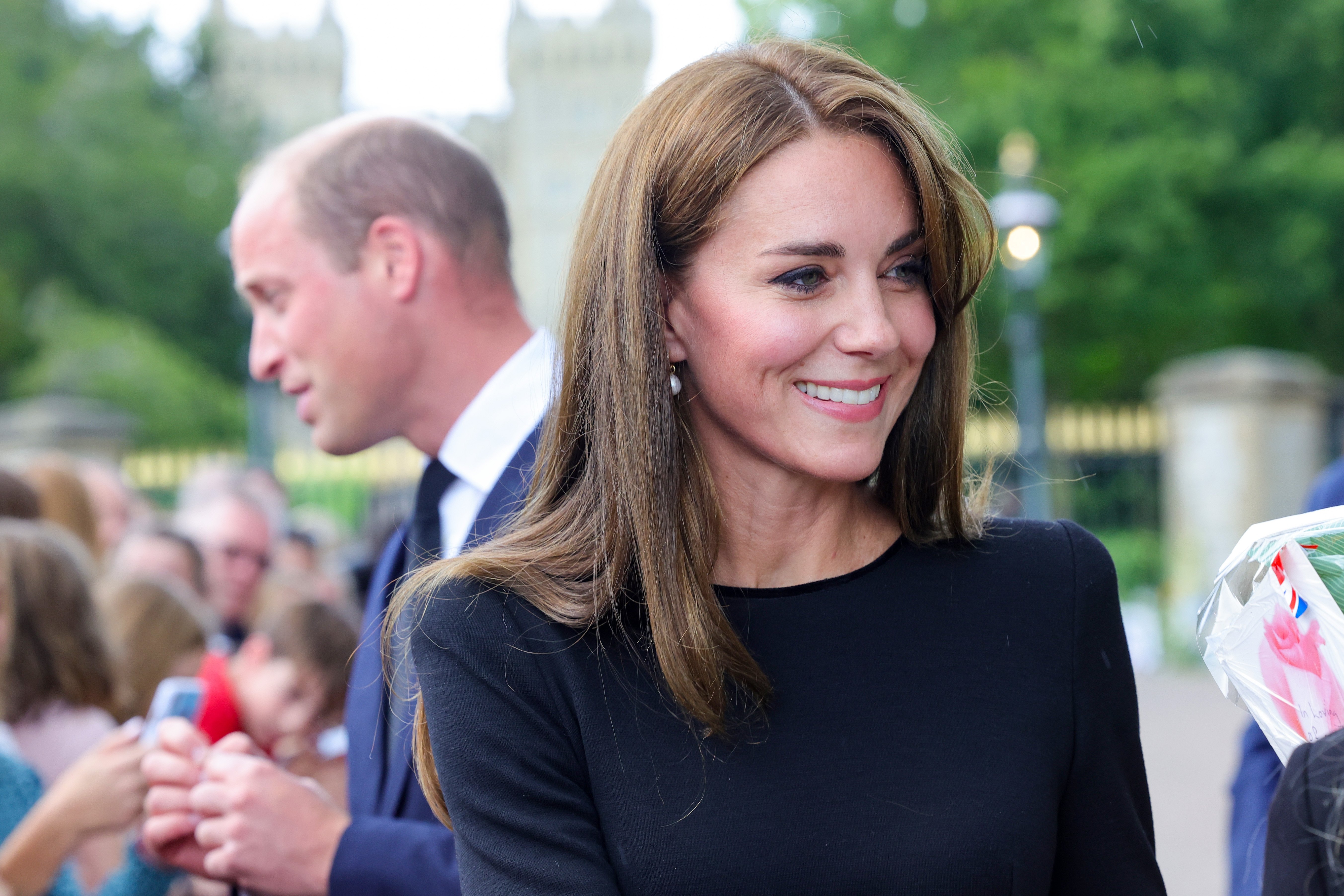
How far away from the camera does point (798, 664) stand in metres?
1.67

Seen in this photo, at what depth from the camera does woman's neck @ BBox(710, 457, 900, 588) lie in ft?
5.81

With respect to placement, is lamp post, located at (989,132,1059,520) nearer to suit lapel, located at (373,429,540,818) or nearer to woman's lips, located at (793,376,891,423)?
suit lapel, located at (373,429,540,818)

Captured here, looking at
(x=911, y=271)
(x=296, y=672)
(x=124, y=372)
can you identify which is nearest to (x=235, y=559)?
(x=296, y=672)

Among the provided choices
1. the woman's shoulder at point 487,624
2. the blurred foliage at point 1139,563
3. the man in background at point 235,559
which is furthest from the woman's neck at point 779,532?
the blurred foliage at point 1139,563

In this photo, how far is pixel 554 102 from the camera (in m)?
80.3

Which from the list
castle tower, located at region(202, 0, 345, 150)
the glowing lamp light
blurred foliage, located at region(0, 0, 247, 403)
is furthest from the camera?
Answer: castle tower, located at region(202, 0, 345, 150)

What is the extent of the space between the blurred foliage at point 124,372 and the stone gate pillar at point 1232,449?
18407 millimetres

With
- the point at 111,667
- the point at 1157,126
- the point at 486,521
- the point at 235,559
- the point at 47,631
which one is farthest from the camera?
the point at 1157,126

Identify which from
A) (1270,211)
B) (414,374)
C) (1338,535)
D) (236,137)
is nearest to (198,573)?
(414,374)

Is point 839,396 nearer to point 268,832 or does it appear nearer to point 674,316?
point 674,316

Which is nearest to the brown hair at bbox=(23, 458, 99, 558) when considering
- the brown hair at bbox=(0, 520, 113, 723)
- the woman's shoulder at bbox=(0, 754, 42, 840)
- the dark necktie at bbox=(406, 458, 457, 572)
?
the brown hair at bbox=(0, 520, 113, 723)

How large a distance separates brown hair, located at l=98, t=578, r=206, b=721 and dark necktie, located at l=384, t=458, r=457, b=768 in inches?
80.0

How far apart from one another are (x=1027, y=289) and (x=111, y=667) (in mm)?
8426

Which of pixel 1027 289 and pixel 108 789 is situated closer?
pixel 108 789
